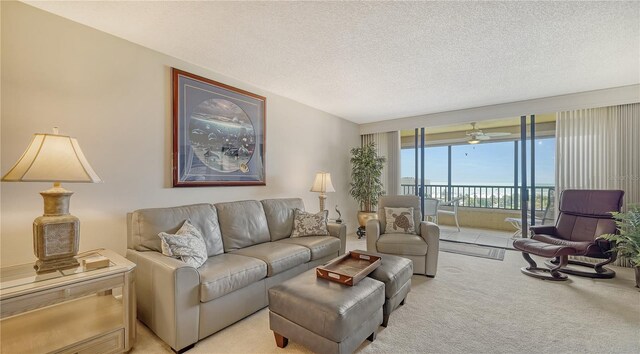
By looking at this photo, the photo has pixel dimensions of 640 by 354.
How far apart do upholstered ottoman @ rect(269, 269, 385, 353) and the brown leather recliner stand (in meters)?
2.50

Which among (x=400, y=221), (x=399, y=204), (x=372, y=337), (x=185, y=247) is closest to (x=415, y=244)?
(x=400, y=221)

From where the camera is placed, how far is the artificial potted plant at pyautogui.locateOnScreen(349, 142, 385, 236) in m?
5.26

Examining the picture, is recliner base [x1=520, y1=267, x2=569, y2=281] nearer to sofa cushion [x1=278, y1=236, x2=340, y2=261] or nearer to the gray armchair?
the gray armchair

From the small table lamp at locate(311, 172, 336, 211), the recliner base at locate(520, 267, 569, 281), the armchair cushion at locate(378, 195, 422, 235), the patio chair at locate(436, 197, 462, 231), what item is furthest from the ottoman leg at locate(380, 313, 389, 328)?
the patio chair at locate(436, 197, 462, 231)

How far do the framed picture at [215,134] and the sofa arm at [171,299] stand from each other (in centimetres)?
108

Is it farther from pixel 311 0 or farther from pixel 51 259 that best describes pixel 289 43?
pixel 51 259

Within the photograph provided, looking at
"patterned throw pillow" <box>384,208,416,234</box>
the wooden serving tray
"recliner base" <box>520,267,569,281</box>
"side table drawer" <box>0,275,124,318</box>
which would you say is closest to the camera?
"side table drawer" <box>0,275,124,318</box>

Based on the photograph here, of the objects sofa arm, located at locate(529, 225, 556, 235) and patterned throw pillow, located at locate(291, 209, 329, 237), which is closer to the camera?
patterned throw pillow, located at locate(291, 209, 329, 237)

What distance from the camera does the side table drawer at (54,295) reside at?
132 centimetres

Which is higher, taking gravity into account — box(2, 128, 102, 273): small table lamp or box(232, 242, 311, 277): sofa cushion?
box(2, 128, 102, 273): small table lamp

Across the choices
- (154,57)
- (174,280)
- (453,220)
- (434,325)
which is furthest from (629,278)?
(154,57)

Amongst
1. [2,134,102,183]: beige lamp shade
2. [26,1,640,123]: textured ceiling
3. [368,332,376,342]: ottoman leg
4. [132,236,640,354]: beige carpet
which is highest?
[26,1,640,123]: textured ceiling

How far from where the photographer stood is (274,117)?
12.7ft

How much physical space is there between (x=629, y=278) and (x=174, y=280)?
15.9ft
